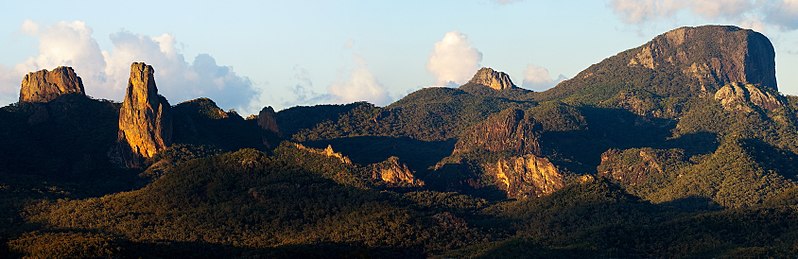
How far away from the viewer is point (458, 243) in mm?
160000

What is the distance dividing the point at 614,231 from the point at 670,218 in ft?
53.7

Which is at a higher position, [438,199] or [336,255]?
[438,199]

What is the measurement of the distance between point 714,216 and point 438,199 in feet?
134

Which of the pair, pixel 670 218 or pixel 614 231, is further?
pixel 670 218

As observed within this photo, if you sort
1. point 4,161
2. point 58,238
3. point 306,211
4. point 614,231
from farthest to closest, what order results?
point 4,161 → point 306,211 → point 614,231 → point 58,238

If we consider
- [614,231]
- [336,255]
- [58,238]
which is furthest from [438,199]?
[58,238]

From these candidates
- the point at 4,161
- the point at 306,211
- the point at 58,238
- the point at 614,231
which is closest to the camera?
the point at 58,238

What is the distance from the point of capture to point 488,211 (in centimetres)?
18662

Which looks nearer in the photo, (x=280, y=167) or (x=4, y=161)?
(x=280, y=167)

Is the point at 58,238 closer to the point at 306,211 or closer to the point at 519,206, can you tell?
the point at 306,211

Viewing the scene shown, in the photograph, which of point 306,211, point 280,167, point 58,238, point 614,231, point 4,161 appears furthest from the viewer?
point 4,161

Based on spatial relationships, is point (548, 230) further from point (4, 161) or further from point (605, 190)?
point (4, 161)

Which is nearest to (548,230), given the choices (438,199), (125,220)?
(438,199)

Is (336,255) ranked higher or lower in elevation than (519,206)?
lower
